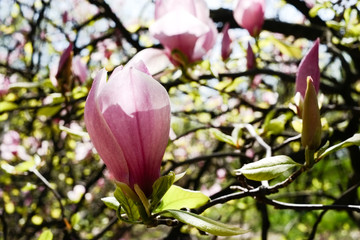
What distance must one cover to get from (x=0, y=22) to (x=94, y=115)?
3563 millimetres

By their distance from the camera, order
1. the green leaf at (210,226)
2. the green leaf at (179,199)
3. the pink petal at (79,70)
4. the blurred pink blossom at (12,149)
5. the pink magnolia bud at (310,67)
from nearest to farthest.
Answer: the green leaf at (210,226)
the green leaf at (179,199)
the pink magnolia bud at (310,67)
the pink petal at (79,70)
the blurred pink blossom at (12,149)

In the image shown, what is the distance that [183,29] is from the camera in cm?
78

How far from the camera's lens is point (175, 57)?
0.87 metres

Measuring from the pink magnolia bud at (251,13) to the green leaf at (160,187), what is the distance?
642 millimetres

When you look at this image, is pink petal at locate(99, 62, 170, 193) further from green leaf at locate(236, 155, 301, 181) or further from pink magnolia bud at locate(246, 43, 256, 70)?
pink magnolia bud at locate(246, 43, 256, 70)

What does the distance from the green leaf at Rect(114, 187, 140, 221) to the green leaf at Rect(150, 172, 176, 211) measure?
29 mm

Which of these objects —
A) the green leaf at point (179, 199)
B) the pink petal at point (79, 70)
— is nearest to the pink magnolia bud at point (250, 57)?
the pink petal at point (79, 70)

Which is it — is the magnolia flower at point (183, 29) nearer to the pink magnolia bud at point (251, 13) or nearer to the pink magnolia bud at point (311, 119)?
the pink magnolia bud at point (251, 13)

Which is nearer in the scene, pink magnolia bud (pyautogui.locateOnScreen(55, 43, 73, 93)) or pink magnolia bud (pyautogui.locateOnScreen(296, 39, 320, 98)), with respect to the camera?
pink magnolia bud (pyautogui.locateOnScreen(296, 39, 320, 98))

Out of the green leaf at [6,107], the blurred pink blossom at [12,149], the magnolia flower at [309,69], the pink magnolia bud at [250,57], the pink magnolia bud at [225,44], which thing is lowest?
the blurred pink blossom at [12,149]

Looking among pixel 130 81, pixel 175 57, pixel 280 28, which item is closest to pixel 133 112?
pixel 130 81

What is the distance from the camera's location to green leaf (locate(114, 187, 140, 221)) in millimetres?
503

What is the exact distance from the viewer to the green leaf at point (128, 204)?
19.8 inches

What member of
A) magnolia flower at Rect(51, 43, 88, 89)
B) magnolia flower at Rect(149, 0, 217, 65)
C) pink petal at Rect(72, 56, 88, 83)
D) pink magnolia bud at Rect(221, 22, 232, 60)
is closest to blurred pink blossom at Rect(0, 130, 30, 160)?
pink petal at Rect(72, 56, 88, 83)
